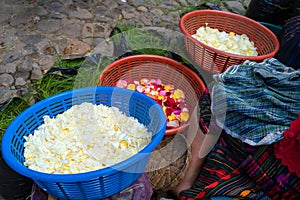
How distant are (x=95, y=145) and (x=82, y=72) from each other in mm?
969

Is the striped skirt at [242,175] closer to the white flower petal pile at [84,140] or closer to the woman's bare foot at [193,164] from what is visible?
the woman's bare foot at [193,164]

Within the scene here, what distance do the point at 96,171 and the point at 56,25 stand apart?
6.87 feet

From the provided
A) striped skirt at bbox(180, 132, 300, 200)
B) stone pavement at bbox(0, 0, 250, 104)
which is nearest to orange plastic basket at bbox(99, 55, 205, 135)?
striped skirt at bbox(180, 132, 300, 200)

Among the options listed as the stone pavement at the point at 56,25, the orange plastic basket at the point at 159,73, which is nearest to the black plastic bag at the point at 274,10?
the stone pavement at the point at 56,25

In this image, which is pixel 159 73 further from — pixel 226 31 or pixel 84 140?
pixel 84 140

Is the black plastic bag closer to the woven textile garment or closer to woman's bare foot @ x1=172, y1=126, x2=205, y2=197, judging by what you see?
the woven textile garment

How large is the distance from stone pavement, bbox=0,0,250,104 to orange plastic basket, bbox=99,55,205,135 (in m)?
0.69

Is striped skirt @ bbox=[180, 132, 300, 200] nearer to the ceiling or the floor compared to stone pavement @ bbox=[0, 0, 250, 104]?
nearer to the ceiling

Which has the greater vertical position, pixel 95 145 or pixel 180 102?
pixel 95 145

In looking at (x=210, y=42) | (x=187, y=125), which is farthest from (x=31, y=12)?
(x=187, y=125)

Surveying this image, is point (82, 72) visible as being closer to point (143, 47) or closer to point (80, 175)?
point (143, 47)

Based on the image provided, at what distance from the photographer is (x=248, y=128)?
4.89ft

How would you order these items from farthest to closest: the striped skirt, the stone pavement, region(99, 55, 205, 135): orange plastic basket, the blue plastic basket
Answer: the stone pavement, region(99, 55, 205, 135): orange plastic basket, the striped skirt, the blue plastic basket

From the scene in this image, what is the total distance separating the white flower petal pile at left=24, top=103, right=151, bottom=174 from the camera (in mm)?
1284
